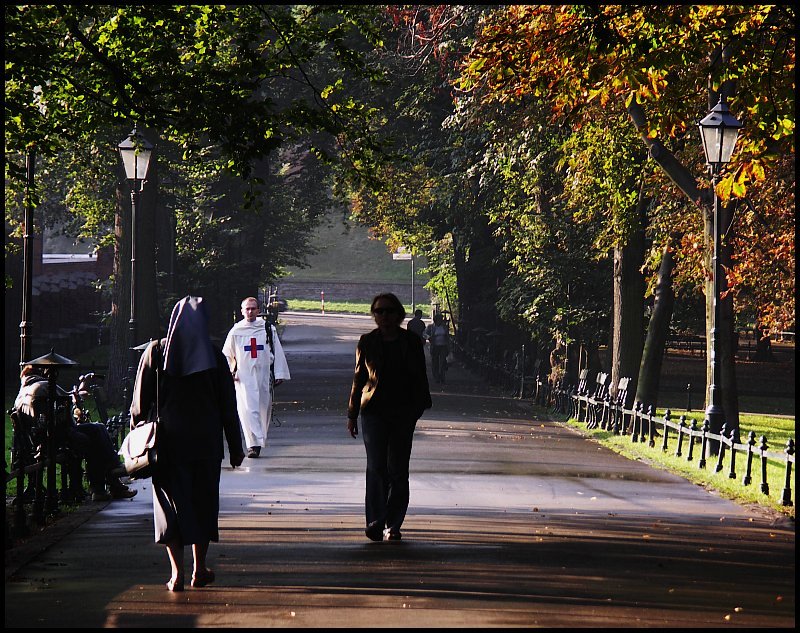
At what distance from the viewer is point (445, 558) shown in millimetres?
9531

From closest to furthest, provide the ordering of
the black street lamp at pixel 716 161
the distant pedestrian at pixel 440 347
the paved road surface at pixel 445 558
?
1. the paved road surface at pixel 445 558
2. the black street lamp at pixel 716 161
3. the distant pedestrian at pixel 440 347

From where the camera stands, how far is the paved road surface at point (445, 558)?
7695 mm

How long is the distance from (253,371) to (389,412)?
745 centimetres

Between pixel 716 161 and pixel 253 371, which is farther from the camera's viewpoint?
pixel 716 161

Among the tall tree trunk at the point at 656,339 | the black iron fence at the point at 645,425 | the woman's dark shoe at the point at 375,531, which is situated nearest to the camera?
the woman's dark shoe at the point at 375,531

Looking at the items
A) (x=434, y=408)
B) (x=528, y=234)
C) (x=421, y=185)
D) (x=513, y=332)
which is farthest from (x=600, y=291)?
(x=421, y=185)

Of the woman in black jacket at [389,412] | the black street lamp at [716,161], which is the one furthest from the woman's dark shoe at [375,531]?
the black street lamp at [716,161]

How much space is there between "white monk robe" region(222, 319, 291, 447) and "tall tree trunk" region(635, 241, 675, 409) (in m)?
8.96

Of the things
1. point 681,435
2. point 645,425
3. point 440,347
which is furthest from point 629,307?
point 440,347

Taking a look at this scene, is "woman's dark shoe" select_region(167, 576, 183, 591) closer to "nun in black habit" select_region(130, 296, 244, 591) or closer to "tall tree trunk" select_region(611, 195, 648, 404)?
"nun in black habit" select_region(130, 296, 244, 591)

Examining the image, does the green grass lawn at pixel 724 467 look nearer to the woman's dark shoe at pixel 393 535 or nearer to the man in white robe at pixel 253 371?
the woman's dark shoe at pixel 393 535

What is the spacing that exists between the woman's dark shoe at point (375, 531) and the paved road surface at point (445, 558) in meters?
0.09

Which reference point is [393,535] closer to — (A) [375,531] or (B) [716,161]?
(A) [375,531]

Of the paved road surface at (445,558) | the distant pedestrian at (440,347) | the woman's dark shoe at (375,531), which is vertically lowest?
the paved road surface at (445,558)
